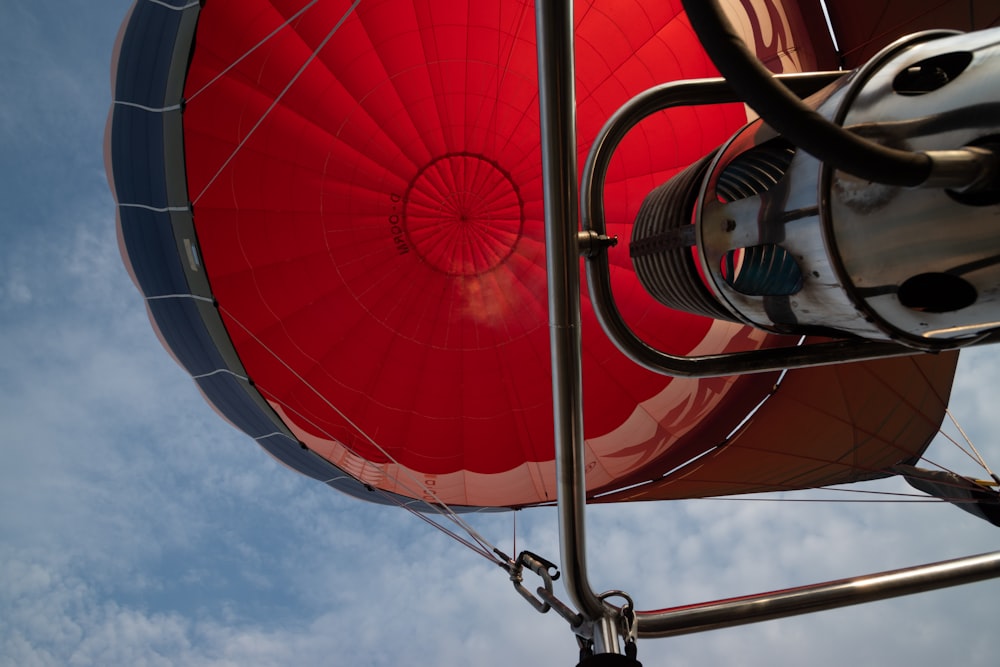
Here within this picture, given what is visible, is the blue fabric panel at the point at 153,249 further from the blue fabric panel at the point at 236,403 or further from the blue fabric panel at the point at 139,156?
the blue fabric panel at the point at 236,403

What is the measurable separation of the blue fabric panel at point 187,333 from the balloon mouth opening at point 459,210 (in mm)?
2144

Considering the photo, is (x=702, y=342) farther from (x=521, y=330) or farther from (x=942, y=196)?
(x=942, y=196)

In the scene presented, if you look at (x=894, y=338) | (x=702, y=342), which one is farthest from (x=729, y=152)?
(x=702, y=342)

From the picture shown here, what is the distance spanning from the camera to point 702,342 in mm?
6676

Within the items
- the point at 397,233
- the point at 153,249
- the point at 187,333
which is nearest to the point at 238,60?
the point at 153,249

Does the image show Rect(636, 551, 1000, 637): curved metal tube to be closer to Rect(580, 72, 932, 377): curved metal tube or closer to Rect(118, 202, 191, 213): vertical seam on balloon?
Rect(580, 72, 932, 377): curved metal tube

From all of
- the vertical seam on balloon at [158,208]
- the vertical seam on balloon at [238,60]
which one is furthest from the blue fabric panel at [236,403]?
the vertical seam on balloon at [238,60]

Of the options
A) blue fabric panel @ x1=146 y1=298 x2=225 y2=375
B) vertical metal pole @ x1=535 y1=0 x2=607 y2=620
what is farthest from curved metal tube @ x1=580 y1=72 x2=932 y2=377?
blue fabric panel @ x1=146 y1=298 x2=225 y2=375

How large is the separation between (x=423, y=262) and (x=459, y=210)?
64 centimetres

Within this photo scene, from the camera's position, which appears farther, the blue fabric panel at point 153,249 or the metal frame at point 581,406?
the blue fabric panel at point 153,249

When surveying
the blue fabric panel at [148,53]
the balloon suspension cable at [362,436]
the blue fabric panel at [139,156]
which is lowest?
the balloon suspension cable at [362,436]

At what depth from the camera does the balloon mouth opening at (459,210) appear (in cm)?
721

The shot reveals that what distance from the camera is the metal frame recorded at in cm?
192

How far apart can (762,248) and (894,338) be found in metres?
0.60
